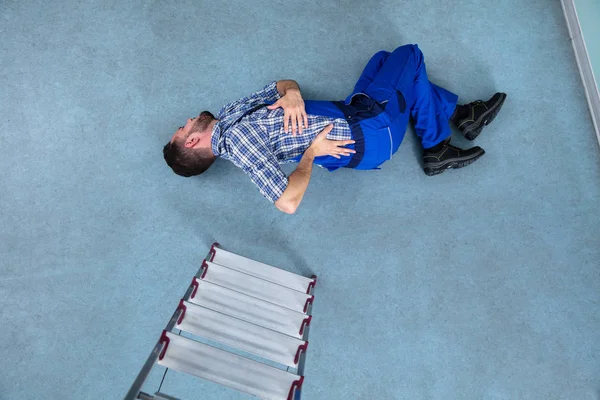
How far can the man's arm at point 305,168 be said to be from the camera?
5.94 ft

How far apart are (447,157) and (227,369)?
154 cm

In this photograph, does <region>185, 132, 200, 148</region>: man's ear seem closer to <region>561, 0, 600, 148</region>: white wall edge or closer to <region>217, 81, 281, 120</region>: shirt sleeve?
<region>217, 81, 281, 120</region>: shirt sleeve

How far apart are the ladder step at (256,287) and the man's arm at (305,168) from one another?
0.39 m

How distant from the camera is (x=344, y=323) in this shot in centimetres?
230

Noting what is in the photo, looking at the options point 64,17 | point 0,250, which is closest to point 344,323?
point 0,250

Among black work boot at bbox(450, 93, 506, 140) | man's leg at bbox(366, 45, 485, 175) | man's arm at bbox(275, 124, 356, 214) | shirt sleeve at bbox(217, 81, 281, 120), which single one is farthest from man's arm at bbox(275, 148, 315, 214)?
black work boot at bbox(450, 93, 506, 140)

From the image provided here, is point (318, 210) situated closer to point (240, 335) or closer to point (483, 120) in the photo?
point (240, 335)

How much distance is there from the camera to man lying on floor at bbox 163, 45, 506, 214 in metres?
1.84

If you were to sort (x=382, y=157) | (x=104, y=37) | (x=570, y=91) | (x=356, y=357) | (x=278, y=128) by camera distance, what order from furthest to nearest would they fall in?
(x=104, y=37)
(x=570, y=91)
(x=356, y=357)
(x=382, y=157)
(x=278, y=128)

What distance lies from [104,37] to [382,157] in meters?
1.86

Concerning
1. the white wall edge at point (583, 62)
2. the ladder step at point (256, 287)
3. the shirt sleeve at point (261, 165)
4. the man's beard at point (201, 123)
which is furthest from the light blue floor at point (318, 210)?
the shirt sleeve at point (261, 165)

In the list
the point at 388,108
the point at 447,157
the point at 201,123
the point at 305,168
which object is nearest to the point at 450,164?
the point at 447,157

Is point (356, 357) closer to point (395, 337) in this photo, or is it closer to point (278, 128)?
point (395, 337)

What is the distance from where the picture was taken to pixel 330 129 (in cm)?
197
